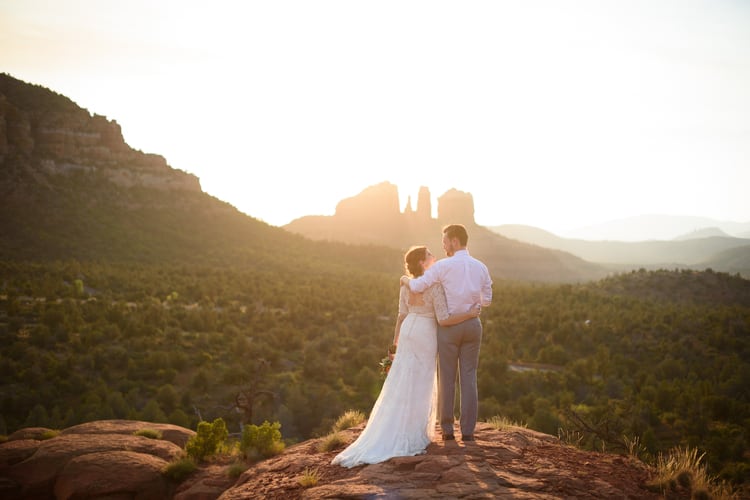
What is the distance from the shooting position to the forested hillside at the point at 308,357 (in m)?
18.6

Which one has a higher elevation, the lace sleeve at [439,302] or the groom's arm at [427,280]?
the groom's arm at [427,280]

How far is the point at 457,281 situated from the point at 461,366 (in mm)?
1214

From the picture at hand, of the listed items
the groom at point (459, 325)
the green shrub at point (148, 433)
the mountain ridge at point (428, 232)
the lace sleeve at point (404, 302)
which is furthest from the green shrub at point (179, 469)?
the mountain ridge at point (428, 232)

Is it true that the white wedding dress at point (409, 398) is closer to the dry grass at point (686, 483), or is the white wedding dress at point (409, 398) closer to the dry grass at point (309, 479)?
the dry grass at point (309, 479)

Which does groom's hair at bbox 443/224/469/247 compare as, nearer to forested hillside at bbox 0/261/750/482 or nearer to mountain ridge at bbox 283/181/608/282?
forested hillside at bbox 0/261/750/482

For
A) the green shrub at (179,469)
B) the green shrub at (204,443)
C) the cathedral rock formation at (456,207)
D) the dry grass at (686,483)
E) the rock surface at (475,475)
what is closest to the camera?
the rock surface at (475,475)

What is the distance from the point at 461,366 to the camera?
7211 millimetres

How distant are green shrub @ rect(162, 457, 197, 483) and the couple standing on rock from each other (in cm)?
326

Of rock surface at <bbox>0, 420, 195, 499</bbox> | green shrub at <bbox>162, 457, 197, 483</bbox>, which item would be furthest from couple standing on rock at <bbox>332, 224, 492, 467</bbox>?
rock surface at <bbox>0, 420, 195, 499</bbox>

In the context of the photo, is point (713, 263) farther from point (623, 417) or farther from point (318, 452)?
point (318, 452)

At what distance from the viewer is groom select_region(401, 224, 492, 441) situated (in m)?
7.00

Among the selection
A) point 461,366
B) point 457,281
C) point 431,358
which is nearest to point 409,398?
point 431,358

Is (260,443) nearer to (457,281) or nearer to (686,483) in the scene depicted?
(457,281)

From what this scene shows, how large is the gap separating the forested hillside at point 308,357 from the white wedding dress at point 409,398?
4.23 meters
